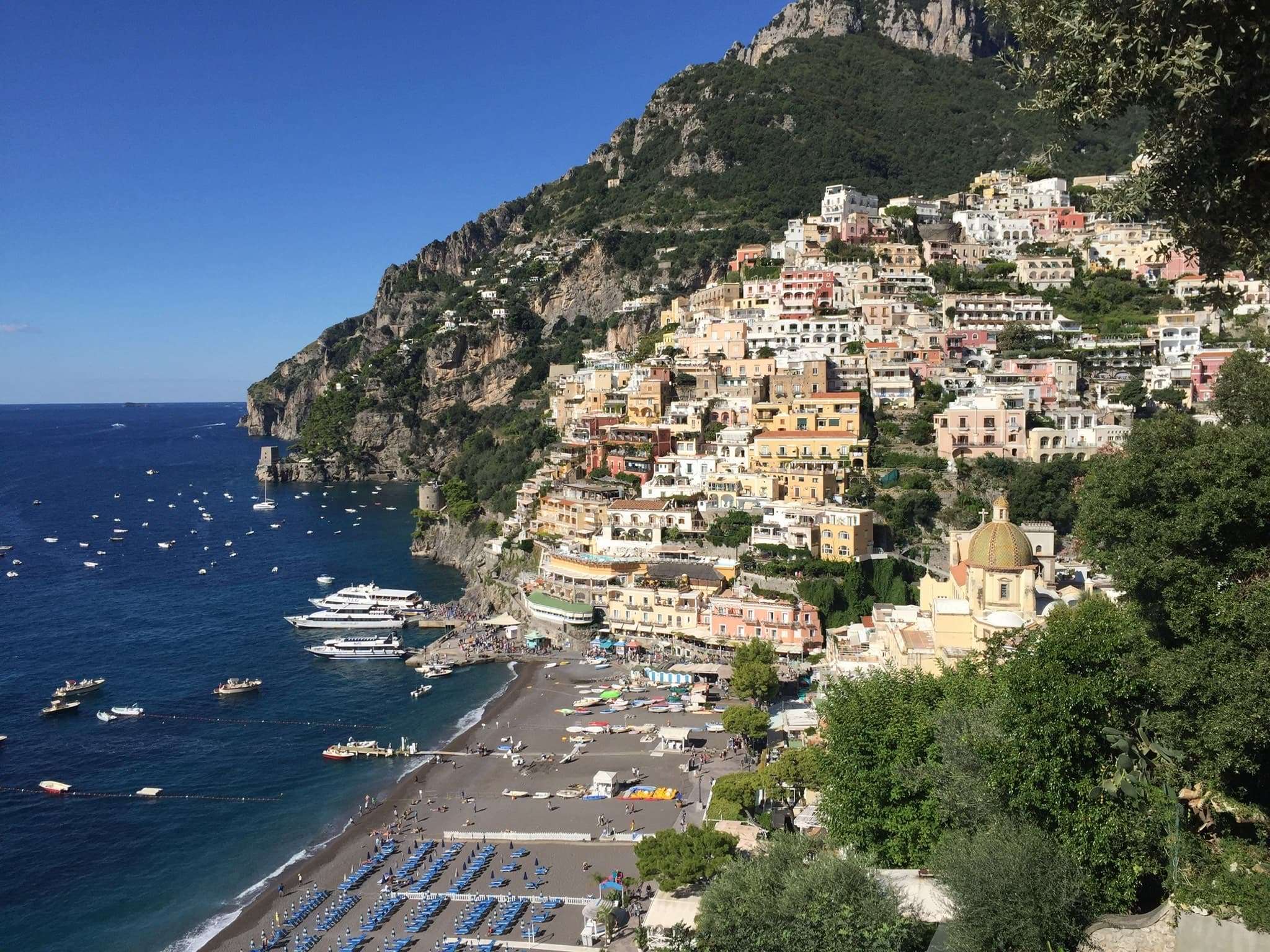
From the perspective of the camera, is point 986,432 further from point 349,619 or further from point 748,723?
point 349,619

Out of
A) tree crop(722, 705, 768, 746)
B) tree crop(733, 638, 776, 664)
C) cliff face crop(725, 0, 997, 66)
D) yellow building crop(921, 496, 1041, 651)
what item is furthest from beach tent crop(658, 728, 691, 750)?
cliff face crop(725, 0, 997, 66)

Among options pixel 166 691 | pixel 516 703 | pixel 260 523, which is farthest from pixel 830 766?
pixel 260 523

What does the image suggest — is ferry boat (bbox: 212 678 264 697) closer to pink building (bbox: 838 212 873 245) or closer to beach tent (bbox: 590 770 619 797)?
beach tent (bbox: 590 770 619 797)

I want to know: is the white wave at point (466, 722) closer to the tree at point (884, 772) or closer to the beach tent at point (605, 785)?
the beach tent at point (605, 785)

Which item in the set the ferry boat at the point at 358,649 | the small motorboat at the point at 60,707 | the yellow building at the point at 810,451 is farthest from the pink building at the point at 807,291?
the small motorboat at the point at 60,707

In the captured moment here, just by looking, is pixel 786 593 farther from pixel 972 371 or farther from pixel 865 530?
pixel 972 371

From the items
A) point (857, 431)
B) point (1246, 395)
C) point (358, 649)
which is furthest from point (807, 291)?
point (1246, 395)
